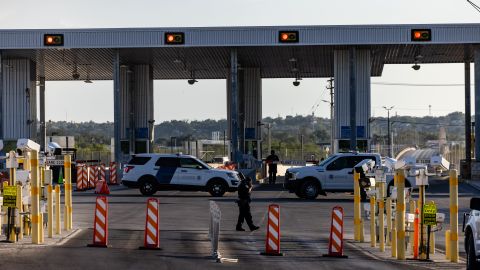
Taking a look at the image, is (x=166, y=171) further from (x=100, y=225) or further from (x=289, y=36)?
(x=100, y=225)

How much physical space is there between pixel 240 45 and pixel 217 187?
11828 mm

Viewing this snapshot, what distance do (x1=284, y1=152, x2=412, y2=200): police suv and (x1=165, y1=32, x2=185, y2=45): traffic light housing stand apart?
13.3 m

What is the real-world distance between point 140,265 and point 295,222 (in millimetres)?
11307

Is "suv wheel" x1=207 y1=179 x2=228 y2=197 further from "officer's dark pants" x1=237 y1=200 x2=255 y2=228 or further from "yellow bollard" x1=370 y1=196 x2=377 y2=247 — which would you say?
"yellow bollard" x1=370 y1=196 x2=377 y2=247

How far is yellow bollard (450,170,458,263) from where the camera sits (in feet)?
57.8

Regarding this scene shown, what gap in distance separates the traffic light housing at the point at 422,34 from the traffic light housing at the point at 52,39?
16.9 meters

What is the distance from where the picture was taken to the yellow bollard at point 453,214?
17609 mm

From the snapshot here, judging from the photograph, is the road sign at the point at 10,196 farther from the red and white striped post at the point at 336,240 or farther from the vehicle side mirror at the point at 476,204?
the vehicle side mirror at the point at 476,204

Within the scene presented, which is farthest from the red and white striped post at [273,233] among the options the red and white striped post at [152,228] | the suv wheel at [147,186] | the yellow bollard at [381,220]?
the suv wheel at [147,186]

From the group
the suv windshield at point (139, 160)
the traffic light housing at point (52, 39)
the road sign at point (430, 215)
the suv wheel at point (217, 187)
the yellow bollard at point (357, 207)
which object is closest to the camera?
the road sign at point (430, 215)

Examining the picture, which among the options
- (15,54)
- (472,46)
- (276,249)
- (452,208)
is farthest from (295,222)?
(15,54)

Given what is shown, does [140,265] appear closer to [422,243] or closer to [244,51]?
A: [422,243]

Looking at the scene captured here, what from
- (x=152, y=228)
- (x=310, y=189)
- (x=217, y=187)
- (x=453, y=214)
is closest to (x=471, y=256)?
(x=453, y=214)

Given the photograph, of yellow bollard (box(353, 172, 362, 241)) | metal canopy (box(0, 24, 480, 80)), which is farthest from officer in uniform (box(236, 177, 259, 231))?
metal canopy (box(0, 24, 480, 80))
